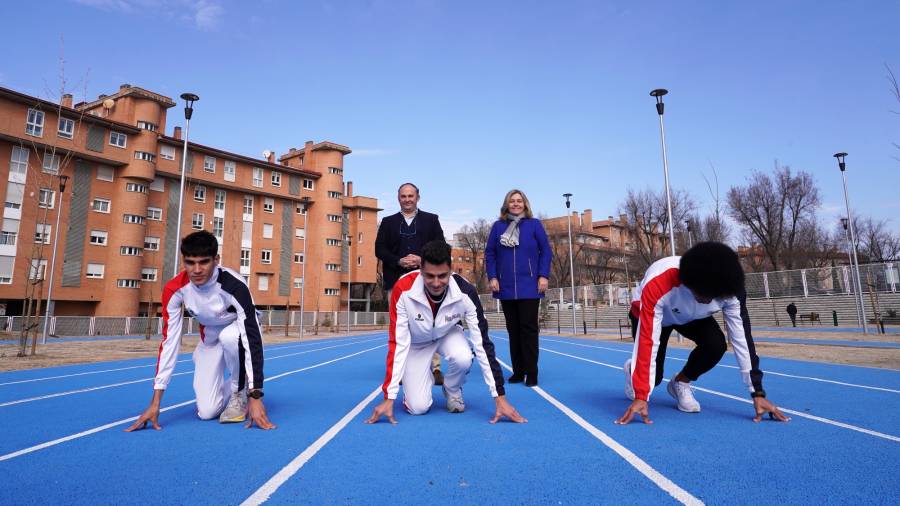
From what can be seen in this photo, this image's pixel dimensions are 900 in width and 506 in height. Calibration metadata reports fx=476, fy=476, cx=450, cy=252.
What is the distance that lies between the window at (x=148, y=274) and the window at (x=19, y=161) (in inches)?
363

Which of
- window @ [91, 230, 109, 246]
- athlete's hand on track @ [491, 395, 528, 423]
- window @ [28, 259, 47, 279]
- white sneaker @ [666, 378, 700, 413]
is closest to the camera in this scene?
athlete's hand on track @ [491, 395, 528, 423]

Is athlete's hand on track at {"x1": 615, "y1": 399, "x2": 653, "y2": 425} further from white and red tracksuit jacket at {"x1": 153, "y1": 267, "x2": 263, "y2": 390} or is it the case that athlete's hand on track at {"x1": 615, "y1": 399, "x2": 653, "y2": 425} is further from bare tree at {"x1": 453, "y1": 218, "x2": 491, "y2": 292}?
bare tree at {"x1": 453, "y1": 218, "x2": 491, "y2": 292}

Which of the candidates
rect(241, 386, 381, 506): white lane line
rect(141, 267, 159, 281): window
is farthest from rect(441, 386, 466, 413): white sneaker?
rect(141, 267, 159, 281): window

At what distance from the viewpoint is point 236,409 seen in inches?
142

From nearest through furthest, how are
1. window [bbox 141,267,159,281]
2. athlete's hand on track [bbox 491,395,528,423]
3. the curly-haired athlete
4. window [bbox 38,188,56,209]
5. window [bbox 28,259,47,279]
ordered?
1. the curly-haired athlete
2. athlete's hand on track [bbox 491,395,528,423]
3. window [bbox 38,188,56,209]
4. window [bbox 28,259,47,279]
5. window [bbox 141,267,159,281]

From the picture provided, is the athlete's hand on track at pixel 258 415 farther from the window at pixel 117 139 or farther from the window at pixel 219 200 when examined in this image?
the window at pixel 219 200

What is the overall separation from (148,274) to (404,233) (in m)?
36.6

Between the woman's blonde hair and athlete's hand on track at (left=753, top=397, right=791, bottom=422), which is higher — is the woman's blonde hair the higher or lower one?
the higher one

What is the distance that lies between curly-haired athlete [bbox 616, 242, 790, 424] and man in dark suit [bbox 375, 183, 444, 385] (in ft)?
8.63

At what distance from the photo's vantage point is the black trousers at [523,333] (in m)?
5.39

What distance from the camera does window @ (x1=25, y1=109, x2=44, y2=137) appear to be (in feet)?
94.7

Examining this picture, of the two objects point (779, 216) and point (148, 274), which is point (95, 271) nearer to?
point (148, 274)

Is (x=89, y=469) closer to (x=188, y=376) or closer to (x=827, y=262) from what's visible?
(x=188, y=376)

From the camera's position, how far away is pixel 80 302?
104 feet
